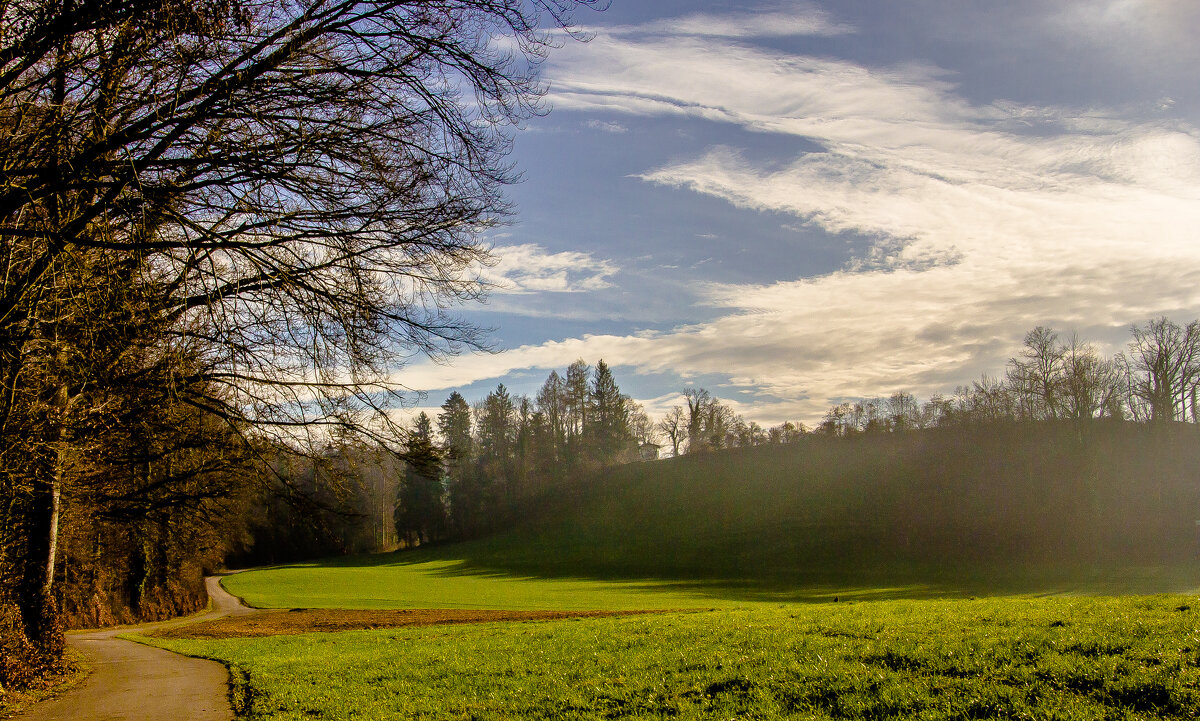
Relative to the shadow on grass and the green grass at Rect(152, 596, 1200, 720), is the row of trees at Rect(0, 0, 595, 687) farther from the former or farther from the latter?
the shadow on grass

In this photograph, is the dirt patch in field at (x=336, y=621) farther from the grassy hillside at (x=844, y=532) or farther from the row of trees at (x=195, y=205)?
the row of trees at (x=195, y=205)

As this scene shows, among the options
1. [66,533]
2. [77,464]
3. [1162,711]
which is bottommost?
[1162,711]

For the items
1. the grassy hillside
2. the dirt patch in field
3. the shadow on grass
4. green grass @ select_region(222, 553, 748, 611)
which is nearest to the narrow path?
the dirt patch in field

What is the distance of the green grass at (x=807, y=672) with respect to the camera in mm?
6293

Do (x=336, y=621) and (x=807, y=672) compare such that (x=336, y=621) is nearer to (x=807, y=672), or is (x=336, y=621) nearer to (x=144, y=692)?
(x=144, y=692)

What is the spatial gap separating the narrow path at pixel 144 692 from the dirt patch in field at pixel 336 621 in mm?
7889

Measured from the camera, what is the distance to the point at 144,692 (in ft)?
34.8

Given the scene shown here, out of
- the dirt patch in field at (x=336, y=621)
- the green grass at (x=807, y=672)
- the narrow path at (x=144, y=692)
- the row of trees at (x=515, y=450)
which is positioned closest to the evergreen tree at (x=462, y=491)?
the row of trees at (x=515, y=450)

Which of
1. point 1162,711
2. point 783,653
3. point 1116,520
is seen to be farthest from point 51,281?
point 1116,520

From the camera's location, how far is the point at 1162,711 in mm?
5613

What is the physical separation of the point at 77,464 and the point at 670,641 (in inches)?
376

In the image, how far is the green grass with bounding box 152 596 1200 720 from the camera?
20.6 feet

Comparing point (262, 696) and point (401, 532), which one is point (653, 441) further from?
point (262, 696)

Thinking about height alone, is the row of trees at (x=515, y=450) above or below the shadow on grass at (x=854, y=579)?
above
